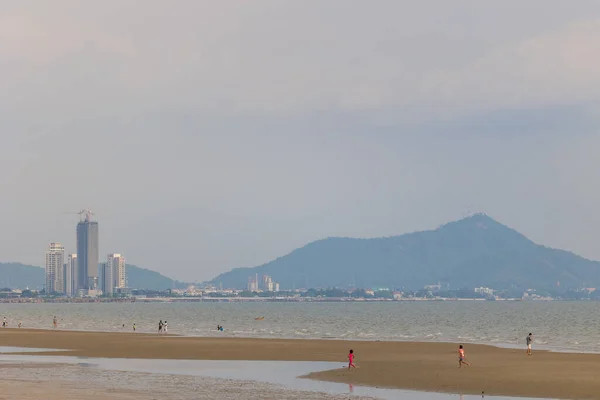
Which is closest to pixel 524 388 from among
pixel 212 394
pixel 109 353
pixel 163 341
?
pixel 212 394

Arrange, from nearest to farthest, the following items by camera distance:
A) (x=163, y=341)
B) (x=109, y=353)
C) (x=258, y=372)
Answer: (x=258, y=372) → (x=109, y=353) → (x=163, y=341)

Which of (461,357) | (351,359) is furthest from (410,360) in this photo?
(351,359)

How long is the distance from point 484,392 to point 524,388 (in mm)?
2902

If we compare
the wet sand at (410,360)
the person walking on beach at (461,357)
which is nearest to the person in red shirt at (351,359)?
the wet sand at (410,360)

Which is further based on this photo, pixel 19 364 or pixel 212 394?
pixel 19 364

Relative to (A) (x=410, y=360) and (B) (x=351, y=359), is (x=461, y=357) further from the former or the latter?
(A) (x=410, y=360)

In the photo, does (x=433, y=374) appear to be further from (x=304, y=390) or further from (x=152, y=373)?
(x=152, y=373)

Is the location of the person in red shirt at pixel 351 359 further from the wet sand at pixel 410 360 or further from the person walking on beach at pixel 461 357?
the person walking on beach at pixel 461 357

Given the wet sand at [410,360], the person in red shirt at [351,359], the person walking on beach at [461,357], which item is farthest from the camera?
the person walking on beach at [461,357]

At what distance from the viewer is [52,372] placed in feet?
201

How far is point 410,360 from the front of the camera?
74000mm

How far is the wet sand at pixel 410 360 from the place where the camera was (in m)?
54.5

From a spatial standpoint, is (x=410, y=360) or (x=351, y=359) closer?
(x=351, y=359)

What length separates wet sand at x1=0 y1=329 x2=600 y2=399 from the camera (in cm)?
5453
